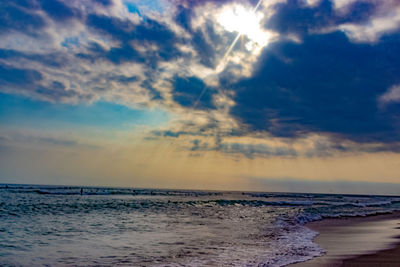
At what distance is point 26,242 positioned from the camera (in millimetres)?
12109

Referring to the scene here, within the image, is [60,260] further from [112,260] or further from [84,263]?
[112,260]

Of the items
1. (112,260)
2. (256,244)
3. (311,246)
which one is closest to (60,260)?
(112,260)

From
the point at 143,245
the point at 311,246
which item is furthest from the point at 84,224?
the point at 311,246

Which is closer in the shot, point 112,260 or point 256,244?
point 112,260

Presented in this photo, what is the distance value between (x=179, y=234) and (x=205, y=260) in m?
5.61

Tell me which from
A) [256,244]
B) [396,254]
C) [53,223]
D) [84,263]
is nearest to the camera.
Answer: [84,263]

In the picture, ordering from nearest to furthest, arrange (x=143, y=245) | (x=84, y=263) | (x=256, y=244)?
1. (x=84, y=263)
2. (x=143, y=245)
3. (x=256, y=244)

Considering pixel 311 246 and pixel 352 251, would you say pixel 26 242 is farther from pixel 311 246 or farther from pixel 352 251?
pixel 352 251

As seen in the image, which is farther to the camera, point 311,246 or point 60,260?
point 311,246

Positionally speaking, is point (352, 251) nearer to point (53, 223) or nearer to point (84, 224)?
point (84, 224)

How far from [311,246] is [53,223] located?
14497 mm

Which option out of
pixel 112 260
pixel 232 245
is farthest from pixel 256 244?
pixel 112 260

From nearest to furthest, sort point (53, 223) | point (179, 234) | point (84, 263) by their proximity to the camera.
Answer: point (84, 263), point (179, 234), point (53, 223)

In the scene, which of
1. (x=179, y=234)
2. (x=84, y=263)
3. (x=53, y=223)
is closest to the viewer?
(x=84, y=263)
